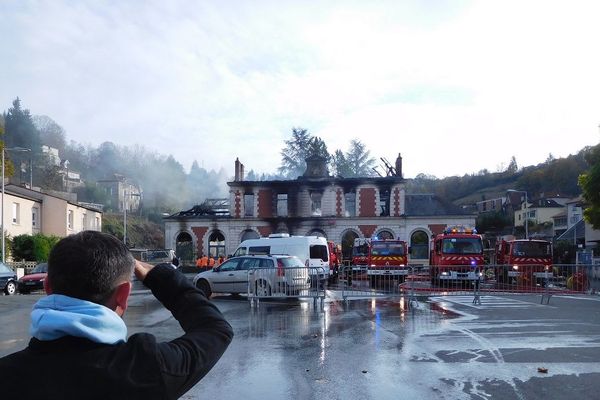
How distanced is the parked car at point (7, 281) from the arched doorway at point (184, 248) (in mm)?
30111

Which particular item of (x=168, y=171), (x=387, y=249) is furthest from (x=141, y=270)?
(x=168, y=171)

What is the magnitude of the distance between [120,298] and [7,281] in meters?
26.7

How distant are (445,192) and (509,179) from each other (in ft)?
46.4

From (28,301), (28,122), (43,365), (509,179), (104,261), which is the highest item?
(28,122)

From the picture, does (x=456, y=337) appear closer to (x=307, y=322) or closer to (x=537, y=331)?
(x=537, y=331)

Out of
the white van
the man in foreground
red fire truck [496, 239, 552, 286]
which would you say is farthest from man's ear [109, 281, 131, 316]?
the white van

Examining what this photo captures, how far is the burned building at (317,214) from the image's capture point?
2202 inches

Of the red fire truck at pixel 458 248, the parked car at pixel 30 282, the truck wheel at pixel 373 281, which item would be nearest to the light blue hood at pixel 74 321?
the truck wheel at pixel 373 281

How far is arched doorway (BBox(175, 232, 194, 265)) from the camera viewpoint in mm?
57862

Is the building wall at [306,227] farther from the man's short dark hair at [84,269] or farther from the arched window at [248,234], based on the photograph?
the man's short dark hair at [84,269]

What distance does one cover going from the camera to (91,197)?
107312 millimetres

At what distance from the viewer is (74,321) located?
6.77 ft

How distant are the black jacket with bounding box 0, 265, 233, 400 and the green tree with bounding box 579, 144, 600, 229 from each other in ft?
115

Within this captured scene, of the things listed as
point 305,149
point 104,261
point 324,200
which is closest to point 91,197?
point 305,149
